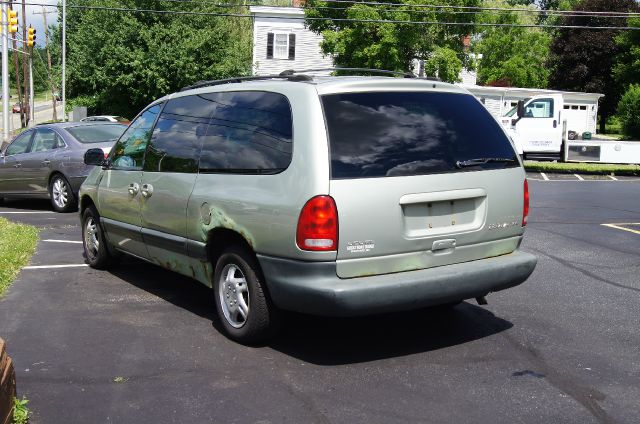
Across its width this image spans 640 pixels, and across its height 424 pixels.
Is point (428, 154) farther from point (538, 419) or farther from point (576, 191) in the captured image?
point (576, 191)

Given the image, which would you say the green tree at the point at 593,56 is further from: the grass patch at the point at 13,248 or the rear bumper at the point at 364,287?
the rear bumper at the point at 364,287

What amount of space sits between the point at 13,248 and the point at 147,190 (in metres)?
3.24

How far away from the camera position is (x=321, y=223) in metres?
4.67

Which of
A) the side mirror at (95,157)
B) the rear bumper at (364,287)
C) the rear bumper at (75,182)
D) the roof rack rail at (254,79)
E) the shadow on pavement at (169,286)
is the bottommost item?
the shadow on pavement at (169,286)

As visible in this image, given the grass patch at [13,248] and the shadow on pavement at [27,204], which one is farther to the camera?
the shadow on pavement at [27,204]

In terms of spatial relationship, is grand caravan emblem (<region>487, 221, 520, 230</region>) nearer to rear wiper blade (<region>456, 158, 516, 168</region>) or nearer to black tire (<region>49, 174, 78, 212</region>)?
rear wiper blade (<region>456, 158, 516, 168</region>)

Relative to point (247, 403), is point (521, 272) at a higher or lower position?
higher

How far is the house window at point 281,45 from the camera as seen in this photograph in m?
44.1

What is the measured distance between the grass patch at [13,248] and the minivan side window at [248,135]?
9.05 ft

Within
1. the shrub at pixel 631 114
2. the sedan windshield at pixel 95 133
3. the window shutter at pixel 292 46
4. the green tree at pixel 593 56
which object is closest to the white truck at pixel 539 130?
the sedan windshield at pixel 95 133

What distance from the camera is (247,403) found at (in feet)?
14.2

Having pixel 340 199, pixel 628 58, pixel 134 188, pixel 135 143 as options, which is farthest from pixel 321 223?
pixel 628 58

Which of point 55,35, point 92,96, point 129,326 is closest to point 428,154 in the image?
point 129,326

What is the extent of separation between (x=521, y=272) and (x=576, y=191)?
12446mm
